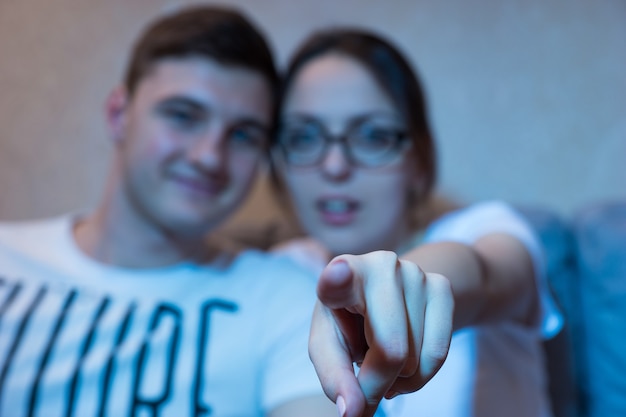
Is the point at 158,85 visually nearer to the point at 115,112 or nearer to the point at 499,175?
the point at 115,112

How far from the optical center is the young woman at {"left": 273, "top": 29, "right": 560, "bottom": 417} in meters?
0.61

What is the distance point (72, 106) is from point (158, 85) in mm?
621

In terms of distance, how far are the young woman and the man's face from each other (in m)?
0.12

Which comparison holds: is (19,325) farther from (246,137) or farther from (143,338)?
(246,137)

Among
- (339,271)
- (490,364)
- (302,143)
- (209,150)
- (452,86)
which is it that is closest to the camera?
(339,271)

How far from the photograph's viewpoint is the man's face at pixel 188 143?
2.58 feet

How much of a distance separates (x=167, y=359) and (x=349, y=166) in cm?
44

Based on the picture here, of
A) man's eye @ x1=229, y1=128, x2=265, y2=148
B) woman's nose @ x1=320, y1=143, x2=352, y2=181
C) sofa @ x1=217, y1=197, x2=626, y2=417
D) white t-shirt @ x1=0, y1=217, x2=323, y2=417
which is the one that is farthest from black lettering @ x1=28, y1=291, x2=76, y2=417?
sofa @ x1=217, y1=197, x2=626, y2=417

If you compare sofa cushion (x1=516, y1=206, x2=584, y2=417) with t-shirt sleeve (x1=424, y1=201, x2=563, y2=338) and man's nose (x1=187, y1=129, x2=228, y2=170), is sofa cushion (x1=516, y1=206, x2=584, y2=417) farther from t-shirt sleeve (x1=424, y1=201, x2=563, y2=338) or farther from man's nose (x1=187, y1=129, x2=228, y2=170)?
man's nose (x1=187, y1=129, x2=228, y2=170)

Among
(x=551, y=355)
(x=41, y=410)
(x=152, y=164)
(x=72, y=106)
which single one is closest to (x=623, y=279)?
(x=551, y=355)

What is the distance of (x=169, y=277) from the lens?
2.64 feet

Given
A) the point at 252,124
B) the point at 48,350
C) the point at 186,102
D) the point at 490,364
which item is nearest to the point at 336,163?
the point at 252,124

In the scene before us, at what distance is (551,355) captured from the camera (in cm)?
82

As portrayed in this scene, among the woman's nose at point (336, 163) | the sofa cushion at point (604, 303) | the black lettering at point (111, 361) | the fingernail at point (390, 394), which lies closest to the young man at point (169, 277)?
the black lettering at point (111, 361)
